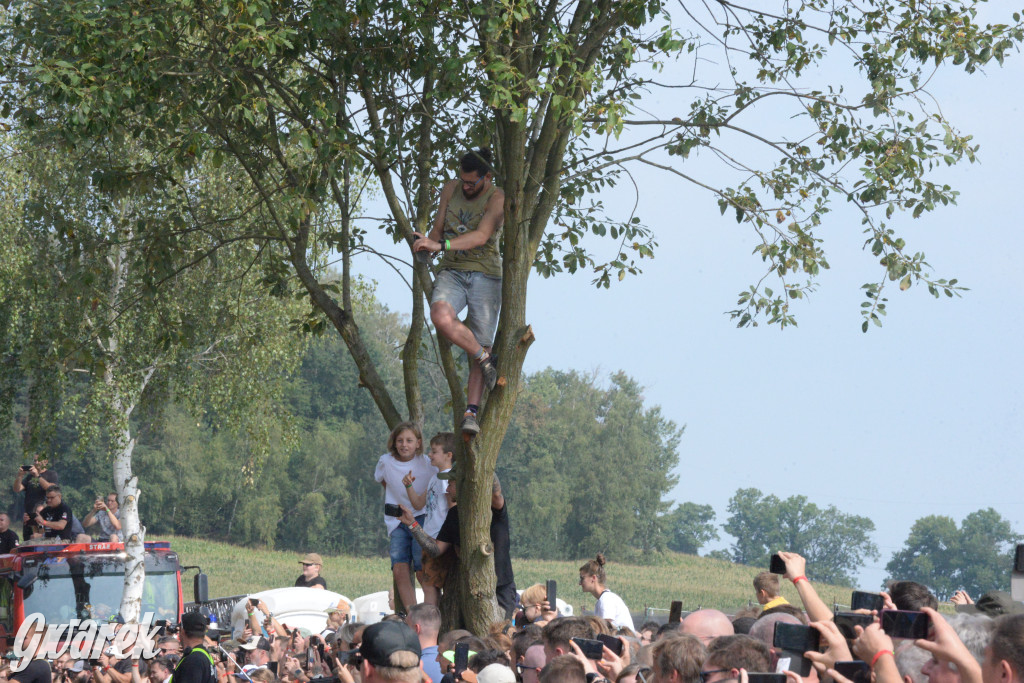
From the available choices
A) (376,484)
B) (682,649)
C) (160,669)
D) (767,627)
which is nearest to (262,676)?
(160,669)

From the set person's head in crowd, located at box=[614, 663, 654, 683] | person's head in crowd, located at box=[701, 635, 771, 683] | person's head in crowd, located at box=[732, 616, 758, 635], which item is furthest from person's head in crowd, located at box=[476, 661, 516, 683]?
person's head in crowd, located at box=[701, 635, 771, 683]

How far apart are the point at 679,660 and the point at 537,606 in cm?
366

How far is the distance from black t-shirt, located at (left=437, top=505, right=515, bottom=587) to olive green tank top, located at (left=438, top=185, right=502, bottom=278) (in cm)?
167

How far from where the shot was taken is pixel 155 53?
9172 millimetres

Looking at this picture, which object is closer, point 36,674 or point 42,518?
point 36,674

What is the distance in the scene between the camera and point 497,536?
26.5ft

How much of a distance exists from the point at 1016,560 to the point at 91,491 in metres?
66.9

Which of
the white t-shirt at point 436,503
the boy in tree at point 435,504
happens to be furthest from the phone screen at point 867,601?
the white t-shirt at point 436,503

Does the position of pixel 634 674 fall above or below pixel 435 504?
below

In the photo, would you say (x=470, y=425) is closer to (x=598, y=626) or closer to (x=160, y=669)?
(x=598, y=626)

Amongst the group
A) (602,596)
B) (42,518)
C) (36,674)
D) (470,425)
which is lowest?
(36,674)

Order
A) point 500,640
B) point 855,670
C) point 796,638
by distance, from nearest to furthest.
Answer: point 855,670 < point 796,638 < point 500,640

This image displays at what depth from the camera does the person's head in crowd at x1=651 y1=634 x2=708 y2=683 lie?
3912mm

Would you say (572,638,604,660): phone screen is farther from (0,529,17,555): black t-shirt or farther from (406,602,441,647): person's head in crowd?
(0,529,17,555): black t-shirt
